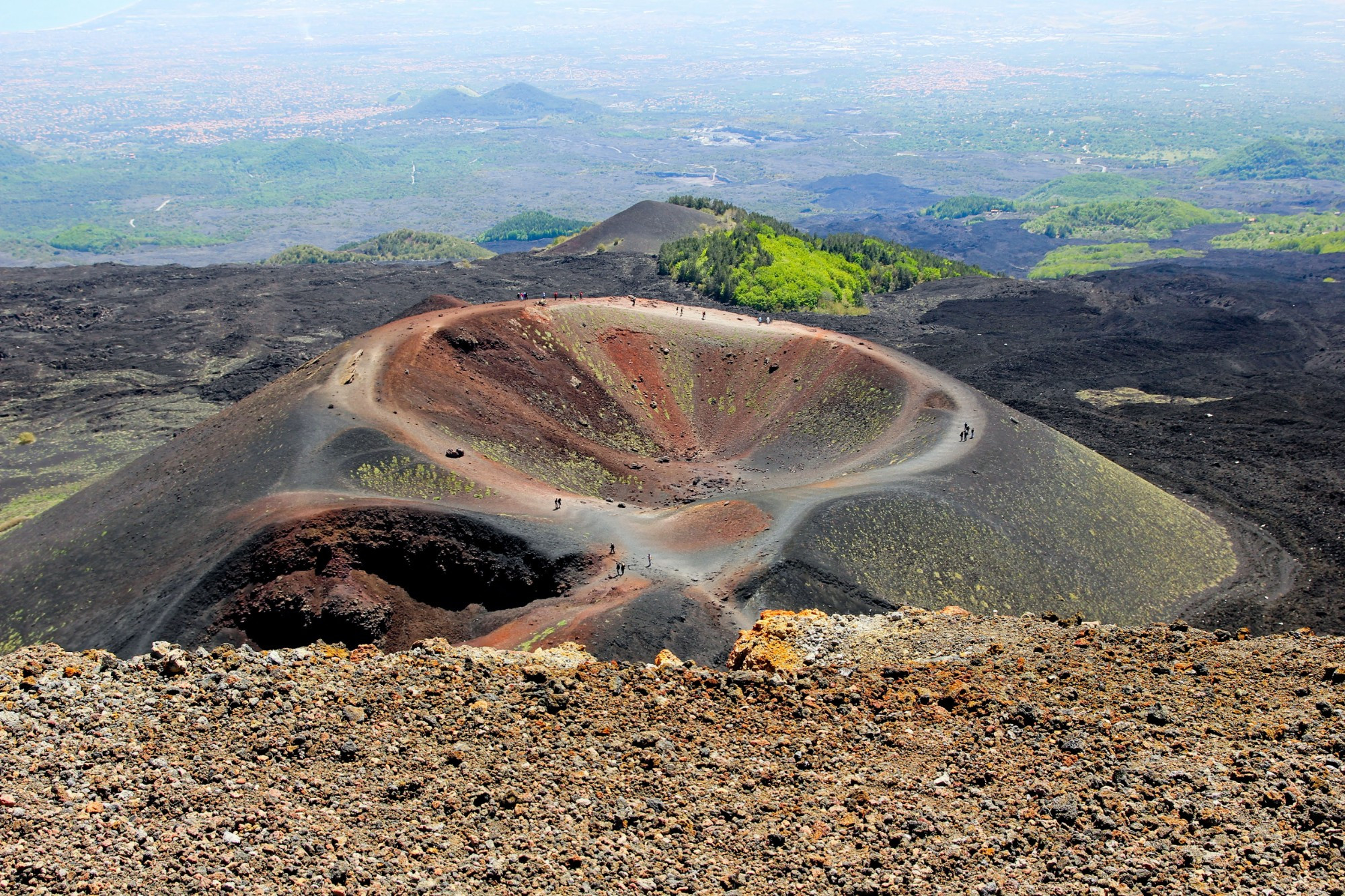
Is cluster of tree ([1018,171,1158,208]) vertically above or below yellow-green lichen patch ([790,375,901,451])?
above

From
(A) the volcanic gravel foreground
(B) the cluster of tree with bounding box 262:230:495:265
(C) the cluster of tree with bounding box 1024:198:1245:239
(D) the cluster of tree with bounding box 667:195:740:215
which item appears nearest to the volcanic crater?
(A) the volcanic gravel foreground

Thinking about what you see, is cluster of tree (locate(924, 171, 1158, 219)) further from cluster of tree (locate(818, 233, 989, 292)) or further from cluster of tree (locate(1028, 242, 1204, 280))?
cluster of tree (locate(818, 233, 989, 292))

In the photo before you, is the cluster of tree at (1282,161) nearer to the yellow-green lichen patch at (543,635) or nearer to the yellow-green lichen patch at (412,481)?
the yellow-green lichen patch at (412,481)

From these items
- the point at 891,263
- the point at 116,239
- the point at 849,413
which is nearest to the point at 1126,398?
the point at 849,413

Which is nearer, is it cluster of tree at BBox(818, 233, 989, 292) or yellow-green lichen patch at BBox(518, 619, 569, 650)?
yellow-green lichen patch at BBox(518, 619, 569, 650)

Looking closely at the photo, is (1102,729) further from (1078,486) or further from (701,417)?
(701,417)

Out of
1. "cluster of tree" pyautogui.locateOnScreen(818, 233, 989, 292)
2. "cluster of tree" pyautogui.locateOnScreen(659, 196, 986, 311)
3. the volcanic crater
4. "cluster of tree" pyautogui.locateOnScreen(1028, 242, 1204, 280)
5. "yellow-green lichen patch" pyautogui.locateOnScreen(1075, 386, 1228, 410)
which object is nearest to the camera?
the volcanic crater

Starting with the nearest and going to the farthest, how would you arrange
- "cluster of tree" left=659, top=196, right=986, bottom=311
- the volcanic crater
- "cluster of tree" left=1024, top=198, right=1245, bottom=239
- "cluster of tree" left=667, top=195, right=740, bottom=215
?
the volcanic crater, "cluster of tree" left=659, top=196, right=986, bottom=311, "cluster of tree" left=667, top=195, right=740, bottom=215, "cluster of tree" left=1024, top=198, right=1245, bottom=239

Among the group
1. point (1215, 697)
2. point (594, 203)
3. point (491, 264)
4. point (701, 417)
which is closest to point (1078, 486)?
point (701, 417)
